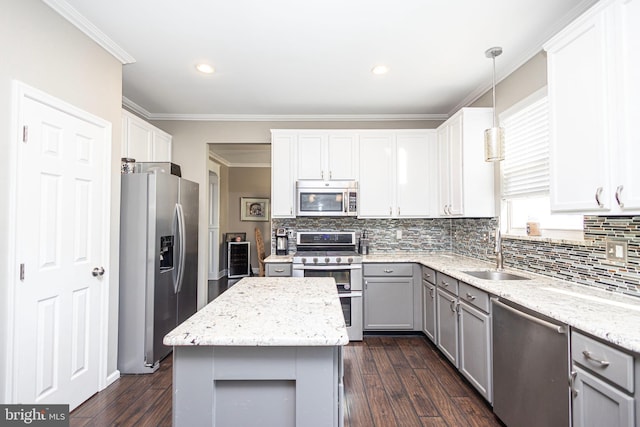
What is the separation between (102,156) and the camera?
2365mm

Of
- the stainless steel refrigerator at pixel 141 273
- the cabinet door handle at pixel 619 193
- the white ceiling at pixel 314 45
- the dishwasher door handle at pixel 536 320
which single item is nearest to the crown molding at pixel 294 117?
the white ceiling at pixel 314 45

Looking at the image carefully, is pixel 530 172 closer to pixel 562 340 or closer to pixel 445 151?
pixel 445 151

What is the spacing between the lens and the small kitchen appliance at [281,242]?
3.92 meters

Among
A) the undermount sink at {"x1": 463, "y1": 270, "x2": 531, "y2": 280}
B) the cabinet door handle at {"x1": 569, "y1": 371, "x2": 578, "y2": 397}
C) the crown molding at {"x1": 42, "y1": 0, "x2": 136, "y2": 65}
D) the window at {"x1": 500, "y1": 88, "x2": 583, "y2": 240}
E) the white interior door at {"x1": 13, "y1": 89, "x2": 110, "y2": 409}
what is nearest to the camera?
the cabinet door handle at {"x1": 569, "y1": 371, "x2": 578, "y2": 397}

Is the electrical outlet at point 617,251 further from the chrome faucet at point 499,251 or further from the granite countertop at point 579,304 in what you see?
the chrome faucet at point 499,251

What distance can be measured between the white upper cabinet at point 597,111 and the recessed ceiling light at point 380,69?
125 centimetres

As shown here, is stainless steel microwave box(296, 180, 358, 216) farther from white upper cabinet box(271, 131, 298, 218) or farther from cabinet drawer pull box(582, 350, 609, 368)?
cabinet drawer pull box(582, 350, 609, 368)

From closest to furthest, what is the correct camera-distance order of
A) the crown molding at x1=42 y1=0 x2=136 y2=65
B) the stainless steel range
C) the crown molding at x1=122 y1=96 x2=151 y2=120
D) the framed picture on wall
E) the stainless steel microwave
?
the crown molding at x1=42 y1=0 x2=136 y2=65, the stainless steel range, the crown molding at x1=122 y1=96 x2=151 y2=120, the stainless steel microwave, the framed picture on wall

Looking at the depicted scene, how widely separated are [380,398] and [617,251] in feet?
5.72

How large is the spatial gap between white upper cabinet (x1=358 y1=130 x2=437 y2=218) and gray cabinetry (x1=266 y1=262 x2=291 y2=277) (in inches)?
42.1

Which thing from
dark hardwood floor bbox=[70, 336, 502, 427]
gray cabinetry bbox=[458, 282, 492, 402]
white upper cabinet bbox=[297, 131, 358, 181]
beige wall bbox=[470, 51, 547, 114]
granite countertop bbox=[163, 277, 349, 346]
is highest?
beige wall bbox=[470, 51, 547, 114]

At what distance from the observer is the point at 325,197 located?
3.65 meters

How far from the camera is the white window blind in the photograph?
234cm

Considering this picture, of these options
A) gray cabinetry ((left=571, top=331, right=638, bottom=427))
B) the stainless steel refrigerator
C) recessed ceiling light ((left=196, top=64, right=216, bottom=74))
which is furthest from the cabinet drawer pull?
recessed ceiling light ((left=196, top=64, right=216, bottom=74))
